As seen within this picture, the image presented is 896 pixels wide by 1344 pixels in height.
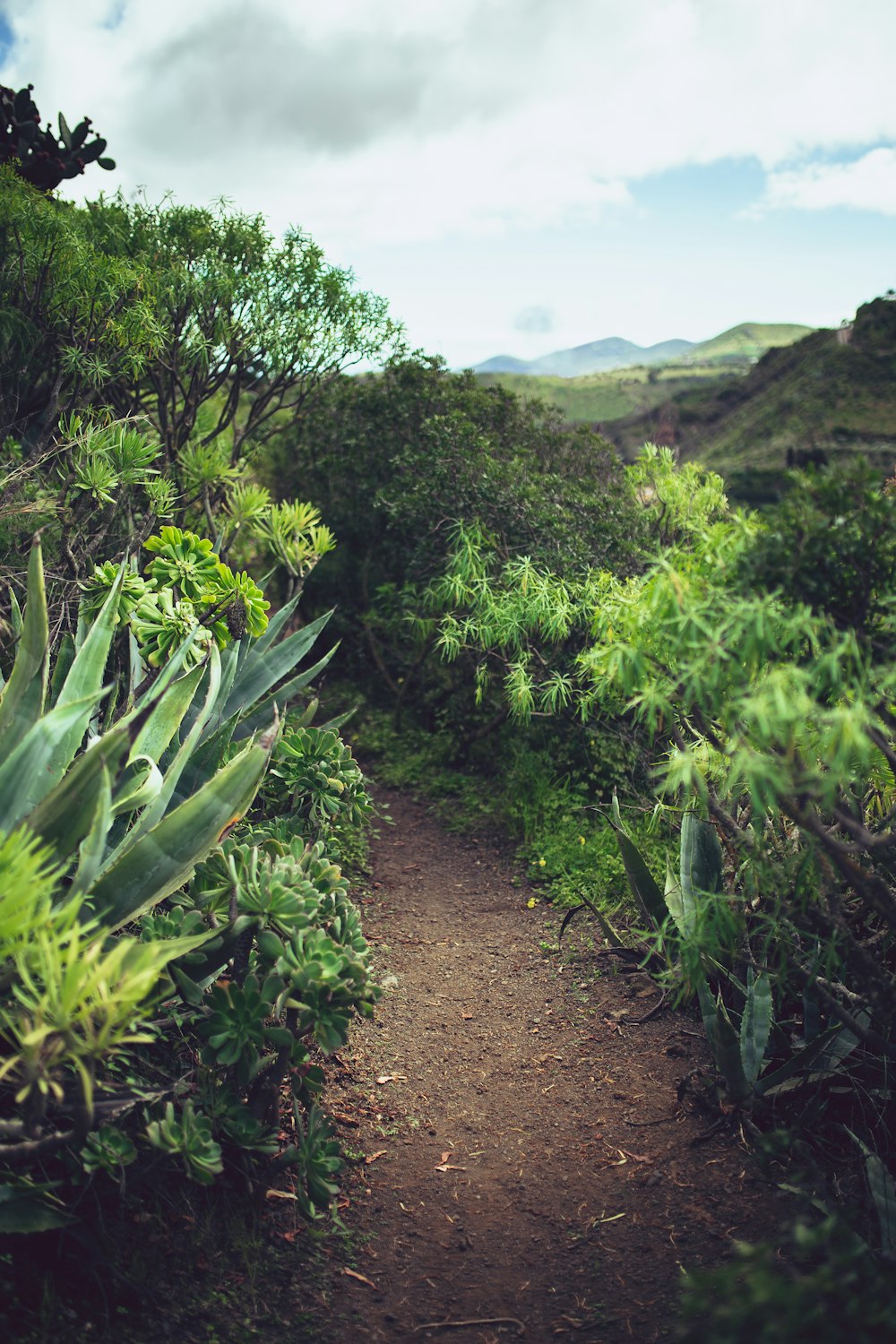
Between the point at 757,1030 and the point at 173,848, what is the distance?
202 cm

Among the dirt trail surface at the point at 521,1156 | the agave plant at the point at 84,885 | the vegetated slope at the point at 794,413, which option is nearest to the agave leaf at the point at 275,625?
the agave plant at the point at 84,885

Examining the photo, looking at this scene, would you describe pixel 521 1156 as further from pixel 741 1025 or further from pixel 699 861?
pixel 699 861

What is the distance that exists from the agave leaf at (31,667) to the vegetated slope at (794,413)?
16749 millimetres

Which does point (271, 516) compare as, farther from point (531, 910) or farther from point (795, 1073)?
point (795, 1073)

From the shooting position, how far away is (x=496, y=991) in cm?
422

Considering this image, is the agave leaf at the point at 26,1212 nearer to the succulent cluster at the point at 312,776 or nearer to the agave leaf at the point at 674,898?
the succulent cluster at the point at 312,776

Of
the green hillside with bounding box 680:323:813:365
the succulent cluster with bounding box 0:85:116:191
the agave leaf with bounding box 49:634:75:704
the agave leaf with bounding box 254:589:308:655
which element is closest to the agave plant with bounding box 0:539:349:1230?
the agave leaf with bounding box 49:634:75:704

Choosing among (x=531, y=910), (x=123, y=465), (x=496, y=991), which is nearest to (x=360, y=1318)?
(x=496, y=991)

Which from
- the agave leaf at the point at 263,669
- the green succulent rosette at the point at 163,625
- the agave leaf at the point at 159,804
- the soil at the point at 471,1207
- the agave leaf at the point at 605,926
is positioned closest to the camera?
the soil at the point at 471,1207

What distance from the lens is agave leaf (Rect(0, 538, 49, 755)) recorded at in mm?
2832

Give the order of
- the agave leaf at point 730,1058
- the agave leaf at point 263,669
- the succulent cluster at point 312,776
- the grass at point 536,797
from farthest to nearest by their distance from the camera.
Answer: the grass at point 536,797 < the agave leaf at point 263,669 < the succulent cluster at point 312,776 < the agave leaf at point 730,1058

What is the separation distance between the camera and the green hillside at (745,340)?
4491 centimetres

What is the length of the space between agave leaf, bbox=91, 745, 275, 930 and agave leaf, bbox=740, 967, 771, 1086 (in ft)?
6.01

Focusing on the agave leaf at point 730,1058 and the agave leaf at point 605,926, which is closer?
the agave leaf at point 730,1058
